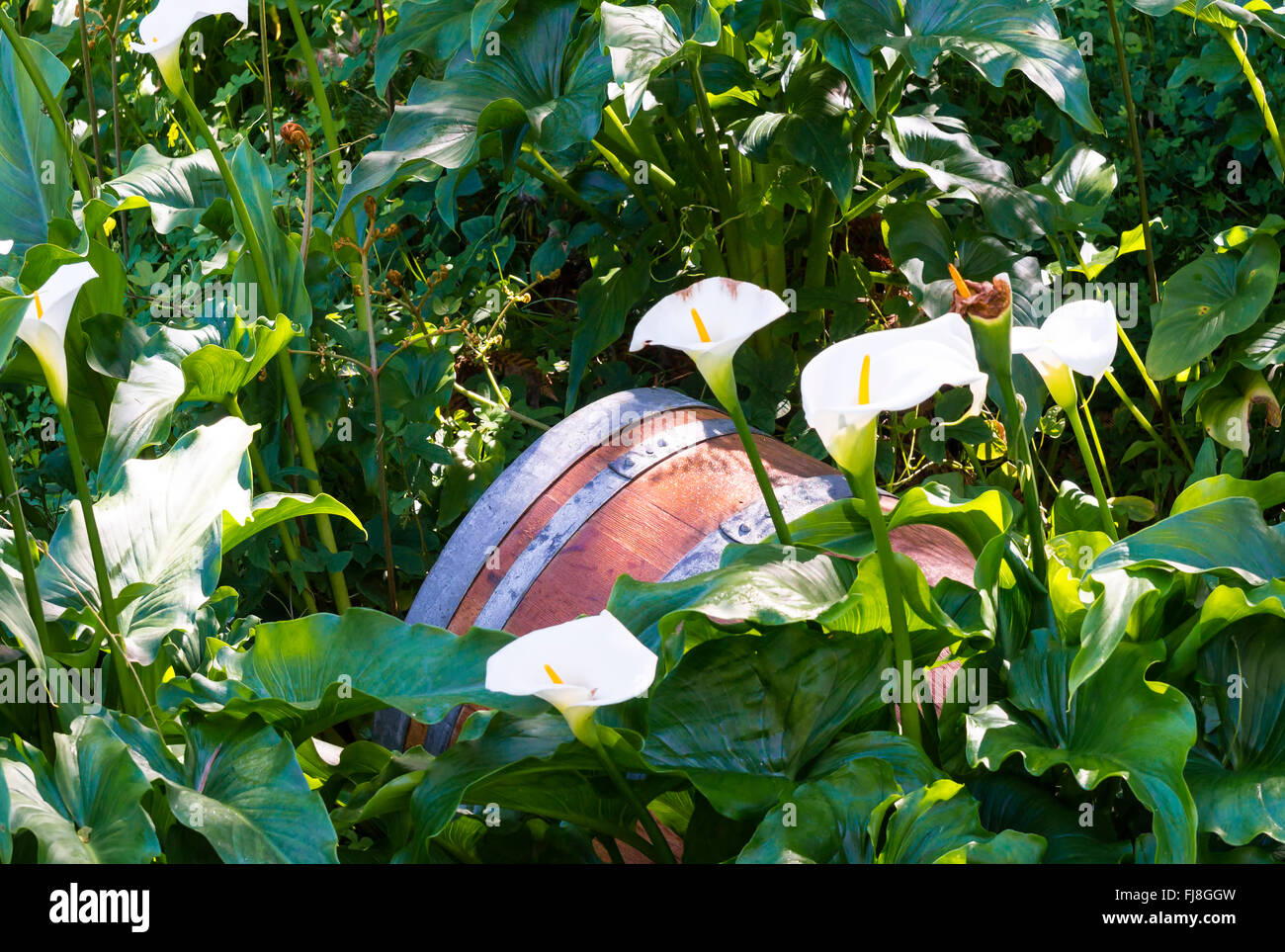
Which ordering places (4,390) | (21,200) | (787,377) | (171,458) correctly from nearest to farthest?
(171,458) < (21,200) < (787,377) < (4,390)

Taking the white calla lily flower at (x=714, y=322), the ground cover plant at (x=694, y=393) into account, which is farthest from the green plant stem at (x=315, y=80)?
the white calla lily flower at (x=714, y=322)

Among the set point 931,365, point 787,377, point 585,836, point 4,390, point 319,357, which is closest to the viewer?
point 931,365

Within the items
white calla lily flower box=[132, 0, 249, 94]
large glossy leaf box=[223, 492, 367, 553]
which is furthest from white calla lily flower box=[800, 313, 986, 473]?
white calla lily flower box=[132, 0, 249, 94]

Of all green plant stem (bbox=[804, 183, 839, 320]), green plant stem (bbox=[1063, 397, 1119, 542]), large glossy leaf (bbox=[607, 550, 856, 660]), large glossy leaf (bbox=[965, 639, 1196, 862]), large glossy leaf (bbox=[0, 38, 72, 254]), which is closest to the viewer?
large glossy leaf (bbox=[965, 639, 1196, 862])

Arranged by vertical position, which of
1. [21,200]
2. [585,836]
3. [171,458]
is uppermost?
[21,200]

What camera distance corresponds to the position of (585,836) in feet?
3.78

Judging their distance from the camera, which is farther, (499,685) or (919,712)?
(919,712)

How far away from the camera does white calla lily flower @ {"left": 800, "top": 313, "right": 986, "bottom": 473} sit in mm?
875

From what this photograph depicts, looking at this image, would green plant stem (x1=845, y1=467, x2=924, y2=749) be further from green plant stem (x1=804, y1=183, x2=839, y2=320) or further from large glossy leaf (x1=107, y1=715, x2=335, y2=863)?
green plant stem (x1=804, y1=183, x2=839, y2=320)

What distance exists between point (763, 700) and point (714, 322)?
34 cm

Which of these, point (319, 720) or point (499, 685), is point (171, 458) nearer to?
point (319, 720)

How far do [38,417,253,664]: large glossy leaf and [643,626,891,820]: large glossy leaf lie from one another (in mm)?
472

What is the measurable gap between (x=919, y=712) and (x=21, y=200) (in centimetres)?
125
